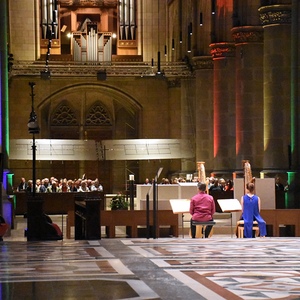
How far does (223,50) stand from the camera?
47.2 m

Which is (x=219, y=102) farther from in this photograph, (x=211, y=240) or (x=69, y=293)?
(x=69, y=293)

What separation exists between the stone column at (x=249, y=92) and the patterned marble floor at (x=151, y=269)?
815 inches

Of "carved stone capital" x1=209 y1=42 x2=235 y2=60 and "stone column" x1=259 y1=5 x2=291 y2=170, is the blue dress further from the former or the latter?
"carved stone capital" x1=209 y1=42 x2=235 y2=60

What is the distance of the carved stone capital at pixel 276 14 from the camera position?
35.4m

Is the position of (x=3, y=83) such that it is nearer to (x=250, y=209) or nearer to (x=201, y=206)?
(x=201, y=206)

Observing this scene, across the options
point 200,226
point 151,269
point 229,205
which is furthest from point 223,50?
point 151,269

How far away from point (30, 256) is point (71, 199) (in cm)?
2748

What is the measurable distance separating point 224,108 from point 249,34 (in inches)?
293

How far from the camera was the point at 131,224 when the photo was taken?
2839 cm

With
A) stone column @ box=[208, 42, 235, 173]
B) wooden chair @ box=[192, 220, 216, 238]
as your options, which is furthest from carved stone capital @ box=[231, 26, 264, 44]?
wooden chair @ box=[192, 220, 216, 238]

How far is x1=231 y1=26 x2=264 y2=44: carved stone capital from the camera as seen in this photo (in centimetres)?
4081

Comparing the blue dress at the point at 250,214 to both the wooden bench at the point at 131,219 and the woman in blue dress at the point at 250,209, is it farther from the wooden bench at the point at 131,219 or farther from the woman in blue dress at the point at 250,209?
the wooden bench at the point at 131,219

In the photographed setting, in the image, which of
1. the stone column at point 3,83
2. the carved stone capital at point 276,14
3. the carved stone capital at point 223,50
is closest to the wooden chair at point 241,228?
the carved stone capital at point 276,14

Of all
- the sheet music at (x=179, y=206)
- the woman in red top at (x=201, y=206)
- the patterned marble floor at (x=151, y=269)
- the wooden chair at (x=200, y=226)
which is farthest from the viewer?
the sheet music at (x=179, y=206)
